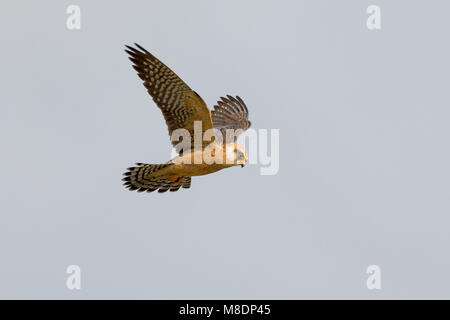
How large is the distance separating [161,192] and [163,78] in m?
2.75

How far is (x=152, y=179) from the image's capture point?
14430mm

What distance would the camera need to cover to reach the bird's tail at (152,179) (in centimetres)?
1399

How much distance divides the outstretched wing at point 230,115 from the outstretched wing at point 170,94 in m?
2.54

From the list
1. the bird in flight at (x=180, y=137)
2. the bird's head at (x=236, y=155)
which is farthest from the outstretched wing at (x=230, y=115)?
the bird's head at (x=236, y=155)

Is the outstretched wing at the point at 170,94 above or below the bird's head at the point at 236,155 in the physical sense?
above

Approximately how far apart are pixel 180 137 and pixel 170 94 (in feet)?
2.86

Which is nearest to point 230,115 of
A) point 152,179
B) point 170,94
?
point 152,179

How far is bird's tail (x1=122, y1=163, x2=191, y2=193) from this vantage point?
45.9 feet

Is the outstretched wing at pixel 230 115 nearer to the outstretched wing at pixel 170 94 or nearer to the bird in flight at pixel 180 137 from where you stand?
the bird in flight at pixel 180 137

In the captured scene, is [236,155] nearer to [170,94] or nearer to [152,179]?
[170,94]
